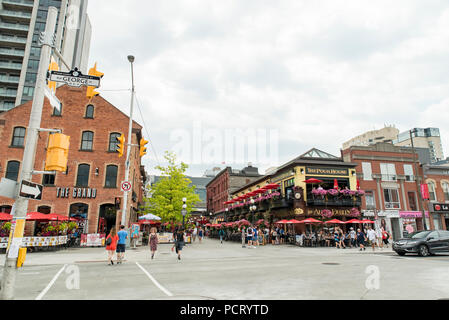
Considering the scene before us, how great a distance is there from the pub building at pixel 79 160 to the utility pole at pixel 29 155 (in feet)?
68.3

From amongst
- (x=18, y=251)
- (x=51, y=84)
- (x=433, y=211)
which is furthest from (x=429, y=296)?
(x=433, y=211)

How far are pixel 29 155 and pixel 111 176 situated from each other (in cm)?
2197

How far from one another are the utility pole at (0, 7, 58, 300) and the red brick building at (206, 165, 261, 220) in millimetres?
47022

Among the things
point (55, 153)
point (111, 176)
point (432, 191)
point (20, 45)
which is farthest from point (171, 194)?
point (20, 45)

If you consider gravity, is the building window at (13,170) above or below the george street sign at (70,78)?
above

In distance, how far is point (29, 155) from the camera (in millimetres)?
5848

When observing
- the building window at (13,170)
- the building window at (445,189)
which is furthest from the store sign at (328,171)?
the building window at (13,170)

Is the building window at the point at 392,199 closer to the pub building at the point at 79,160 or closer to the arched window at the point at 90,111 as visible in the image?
the pub building at the point at 79,160

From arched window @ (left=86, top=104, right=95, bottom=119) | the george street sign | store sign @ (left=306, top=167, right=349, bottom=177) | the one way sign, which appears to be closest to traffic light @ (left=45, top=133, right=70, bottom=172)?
the one way sign

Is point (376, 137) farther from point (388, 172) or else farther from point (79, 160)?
point (79, 160)

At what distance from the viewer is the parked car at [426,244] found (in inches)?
626

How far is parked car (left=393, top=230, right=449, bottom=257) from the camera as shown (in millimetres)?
15898

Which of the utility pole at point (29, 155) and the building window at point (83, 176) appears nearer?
the utility pole at point (29, 155)
